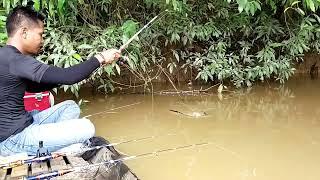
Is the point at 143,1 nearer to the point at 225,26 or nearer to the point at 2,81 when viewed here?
the point at 225,26

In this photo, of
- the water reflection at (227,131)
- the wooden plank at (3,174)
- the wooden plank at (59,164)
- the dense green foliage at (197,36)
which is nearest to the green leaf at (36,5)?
the dense green foliage at (197,36)

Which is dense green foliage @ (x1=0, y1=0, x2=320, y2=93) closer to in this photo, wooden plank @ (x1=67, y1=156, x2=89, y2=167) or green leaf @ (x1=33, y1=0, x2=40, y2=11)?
green leaf @ (x1=33, y1=0, x2=40, y2=11)

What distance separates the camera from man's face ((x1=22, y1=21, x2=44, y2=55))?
211 centimetres

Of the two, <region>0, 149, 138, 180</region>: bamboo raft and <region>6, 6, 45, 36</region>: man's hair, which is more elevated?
<region>6, 6, 45, 36</region>: man's hair

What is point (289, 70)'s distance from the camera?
18.5 ft

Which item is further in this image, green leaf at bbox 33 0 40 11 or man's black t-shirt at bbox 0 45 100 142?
green leaf at bbox 33 0 40 11

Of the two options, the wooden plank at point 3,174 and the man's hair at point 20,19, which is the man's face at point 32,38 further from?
the wooden plank at point 3,174

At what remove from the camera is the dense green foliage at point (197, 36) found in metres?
4.96

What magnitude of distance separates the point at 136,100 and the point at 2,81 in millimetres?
3045

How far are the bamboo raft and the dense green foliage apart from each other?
241 centimetres

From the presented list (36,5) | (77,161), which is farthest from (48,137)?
(36,5)

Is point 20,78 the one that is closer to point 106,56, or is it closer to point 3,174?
point 106,56

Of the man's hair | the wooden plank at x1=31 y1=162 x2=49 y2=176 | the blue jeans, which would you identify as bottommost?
the wooden plank at x1=31 y1=162 x2=49 y2=176

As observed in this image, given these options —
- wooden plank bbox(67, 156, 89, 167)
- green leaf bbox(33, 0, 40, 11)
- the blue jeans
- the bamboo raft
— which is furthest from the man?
green leaf bbox(33, 0, 40, 11)
